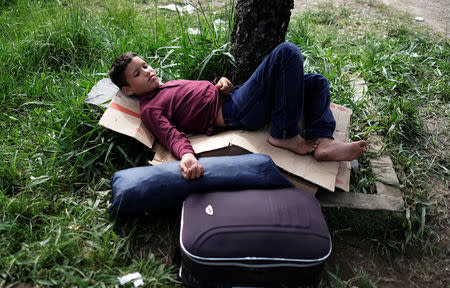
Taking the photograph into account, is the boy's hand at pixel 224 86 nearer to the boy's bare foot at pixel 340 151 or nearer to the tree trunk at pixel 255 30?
the tree trunk at pixel 255 30

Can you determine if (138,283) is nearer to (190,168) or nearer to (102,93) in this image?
(190,168)

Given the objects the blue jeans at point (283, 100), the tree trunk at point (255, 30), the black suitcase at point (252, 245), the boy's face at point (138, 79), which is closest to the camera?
the black suitcase at point (252, 245)

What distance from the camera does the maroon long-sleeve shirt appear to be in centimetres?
222

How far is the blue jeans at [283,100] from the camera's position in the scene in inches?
81.4

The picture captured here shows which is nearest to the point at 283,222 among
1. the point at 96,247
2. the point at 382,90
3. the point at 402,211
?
the point at 402,211

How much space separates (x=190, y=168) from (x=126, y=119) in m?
0.66

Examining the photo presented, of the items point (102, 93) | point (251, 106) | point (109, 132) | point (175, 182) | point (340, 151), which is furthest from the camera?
point (102, 93)

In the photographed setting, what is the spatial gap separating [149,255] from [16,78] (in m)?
2.14

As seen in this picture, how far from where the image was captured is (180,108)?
2311 millimetres

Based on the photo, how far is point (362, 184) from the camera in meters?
2.24

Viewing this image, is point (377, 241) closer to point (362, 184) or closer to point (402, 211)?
point (402, 211)

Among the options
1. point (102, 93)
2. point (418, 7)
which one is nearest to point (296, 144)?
point (102, 93)

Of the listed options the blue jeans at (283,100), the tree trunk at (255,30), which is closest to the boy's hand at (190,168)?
the blue jeans at (283,100)

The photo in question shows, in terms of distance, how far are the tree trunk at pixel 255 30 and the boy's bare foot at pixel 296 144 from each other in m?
0.76
